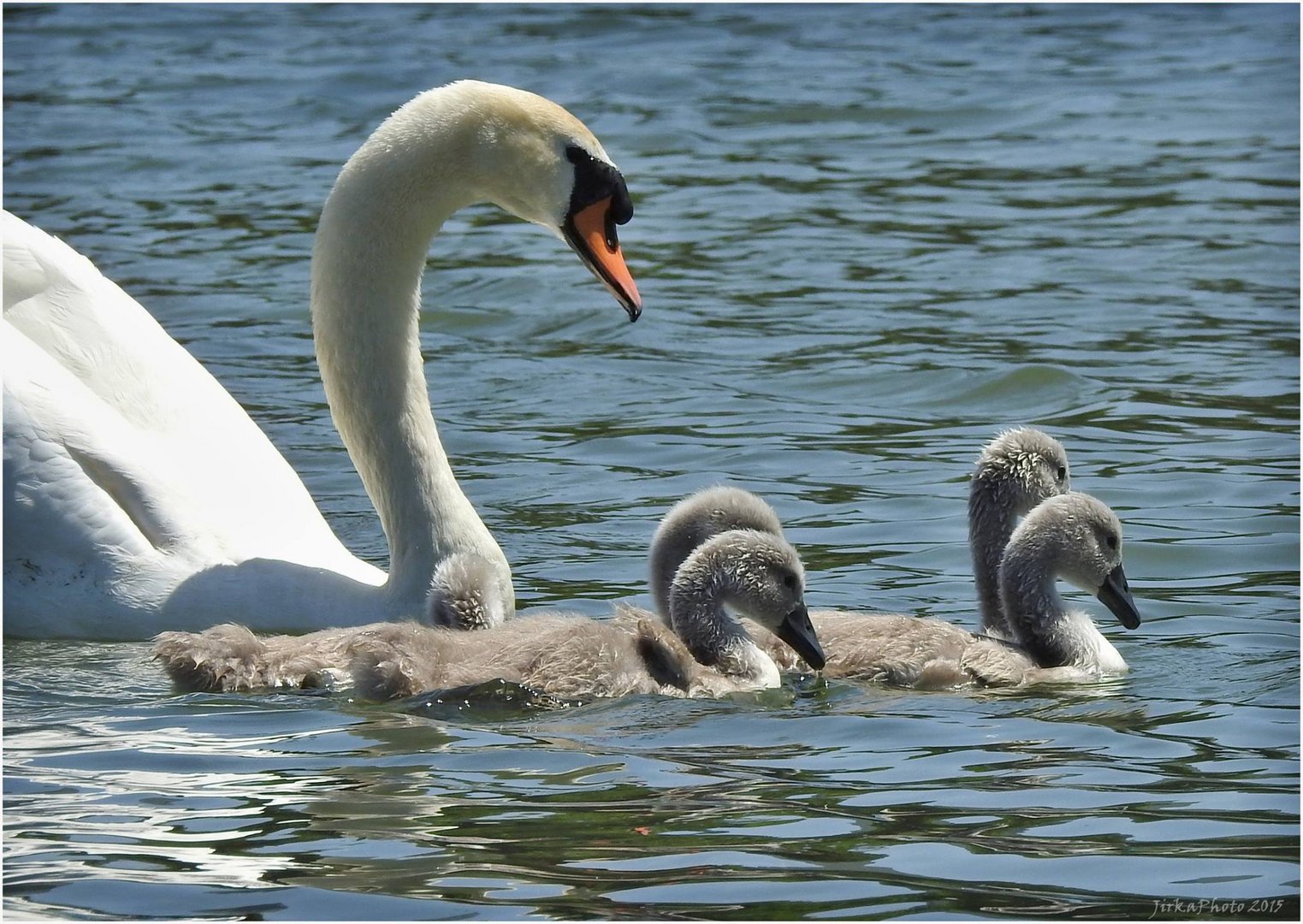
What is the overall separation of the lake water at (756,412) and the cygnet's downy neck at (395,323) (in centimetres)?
76

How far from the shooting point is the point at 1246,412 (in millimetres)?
10383

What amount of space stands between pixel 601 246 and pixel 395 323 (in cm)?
70

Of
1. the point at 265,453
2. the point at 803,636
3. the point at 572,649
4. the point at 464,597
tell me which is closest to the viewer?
the point at 572,649

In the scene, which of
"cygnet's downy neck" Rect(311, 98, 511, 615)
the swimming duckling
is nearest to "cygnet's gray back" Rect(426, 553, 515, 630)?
"cygnet's downy neck" Rect(311, 98, 511, 615)

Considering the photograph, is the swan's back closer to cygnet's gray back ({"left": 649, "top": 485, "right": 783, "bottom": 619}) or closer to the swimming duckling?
cygnet's gray back ({"left": 649, "top": 485, "right": 783, "bottom": 619})

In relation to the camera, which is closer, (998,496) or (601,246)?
(601,246)

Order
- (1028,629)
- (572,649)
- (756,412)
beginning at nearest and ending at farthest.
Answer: (572,649), (1028,629), (756,412)

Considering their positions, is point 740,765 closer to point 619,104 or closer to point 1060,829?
point 1060,829

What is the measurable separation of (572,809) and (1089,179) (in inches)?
418

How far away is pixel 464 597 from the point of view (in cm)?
712

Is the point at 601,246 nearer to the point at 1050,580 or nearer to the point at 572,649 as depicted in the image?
the point at 572,649

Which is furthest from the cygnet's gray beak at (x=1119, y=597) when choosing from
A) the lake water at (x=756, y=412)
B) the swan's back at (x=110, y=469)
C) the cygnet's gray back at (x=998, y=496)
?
the swan's back at (x=110, y=469)

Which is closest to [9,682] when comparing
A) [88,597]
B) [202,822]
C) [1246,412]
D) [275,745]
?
[88,597]

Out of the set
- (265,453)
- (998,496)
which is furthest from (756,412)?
(265,453)
